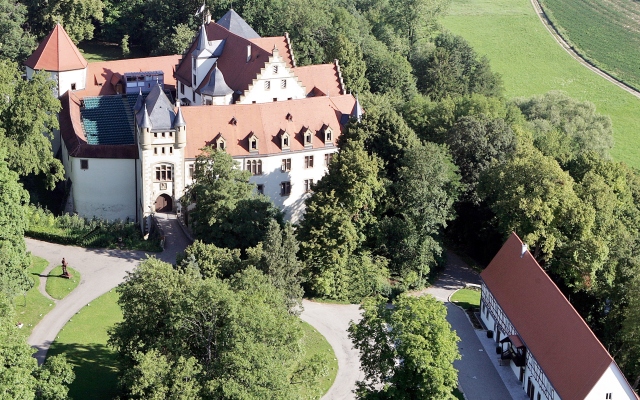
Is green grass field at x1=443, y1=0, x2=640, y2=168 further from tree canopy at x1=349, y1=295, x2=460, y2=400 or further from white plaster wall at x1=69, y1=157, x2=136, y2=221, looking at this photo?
tree canopy at x1=349, y1=295, x2=460, y2=400

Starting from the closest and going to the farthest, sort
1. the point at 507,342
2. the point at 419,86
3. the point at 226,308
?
the point at 226,308
the point at 507,342
the point at 419,86

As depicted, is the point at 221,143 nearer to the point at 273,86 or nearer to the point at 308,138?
the point at 308,138

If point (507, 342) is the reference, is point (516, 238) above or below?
above

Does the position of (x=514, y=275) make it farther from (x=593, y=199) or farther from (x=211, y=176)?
(x=211, y=176)

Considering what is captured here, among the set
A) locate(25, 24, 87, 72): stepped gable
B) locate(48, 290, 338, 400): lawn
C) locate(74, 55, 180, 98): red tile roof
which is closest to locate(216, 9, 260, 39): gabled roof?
locate(74, 55, 180, 98): red tile roof

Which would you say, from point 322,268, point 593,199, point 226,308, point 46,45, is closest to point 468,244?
point 593,199

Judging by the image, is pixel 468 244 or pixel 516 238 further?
pixel 468 244

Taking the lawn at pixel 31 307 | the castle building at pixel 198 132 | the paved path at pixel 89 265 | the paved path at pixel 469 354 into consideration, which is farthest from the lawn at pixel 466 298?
the lawn at pixel 31 307
